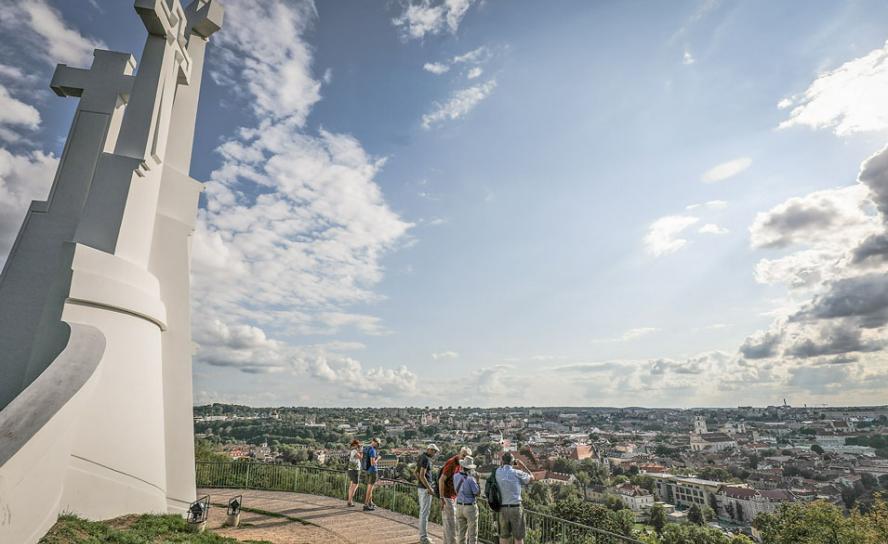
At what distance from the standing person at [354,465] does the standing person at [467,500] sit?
4.56 meters

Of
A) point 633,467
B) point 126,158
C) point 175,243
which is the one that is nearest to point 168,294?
point 175,243

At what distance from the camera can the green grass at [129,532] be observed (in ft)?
17.2

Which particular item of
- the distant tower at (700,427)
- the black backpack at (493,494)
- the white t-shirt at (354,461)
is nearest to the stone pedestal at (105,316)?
the white t-shirt at (354,461)

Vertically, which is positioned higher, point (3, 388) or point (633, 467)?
point (3, 388)

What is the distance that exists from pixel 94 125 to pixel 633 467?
3467 inches

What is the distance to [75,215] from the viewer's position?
8.73m

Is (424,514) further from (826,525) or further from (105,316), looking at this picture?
(826,525)

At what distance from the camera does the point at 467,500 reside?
21.1 ft

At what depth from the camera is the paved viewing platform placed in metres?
7.99

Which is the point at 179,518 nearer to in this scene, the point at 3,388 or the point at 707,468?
the point at 3,388

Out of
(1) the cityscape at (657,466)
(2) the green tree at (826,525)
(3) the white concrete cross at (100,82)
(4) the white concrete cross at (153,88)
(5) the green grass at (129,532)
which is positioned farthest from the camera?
(1) the cityscape at (657,466)

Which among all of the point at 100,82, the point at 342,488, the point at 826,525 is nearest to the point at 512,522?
the point at 342,488

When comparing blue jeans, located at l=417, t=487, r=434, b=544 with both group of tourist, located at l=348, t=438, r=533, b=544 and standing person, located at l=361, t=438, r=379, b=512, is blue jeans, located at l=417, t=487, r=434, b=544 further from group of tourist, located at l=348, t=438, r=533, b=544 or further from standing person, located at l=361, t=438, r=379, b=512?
standing person, located at l=361, t=438, r=379, b=512

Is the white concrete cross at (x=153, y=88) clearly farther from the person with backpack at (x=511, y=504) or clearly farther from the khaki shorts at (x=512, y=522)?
the khaki shorts at (x=512, y=522)
